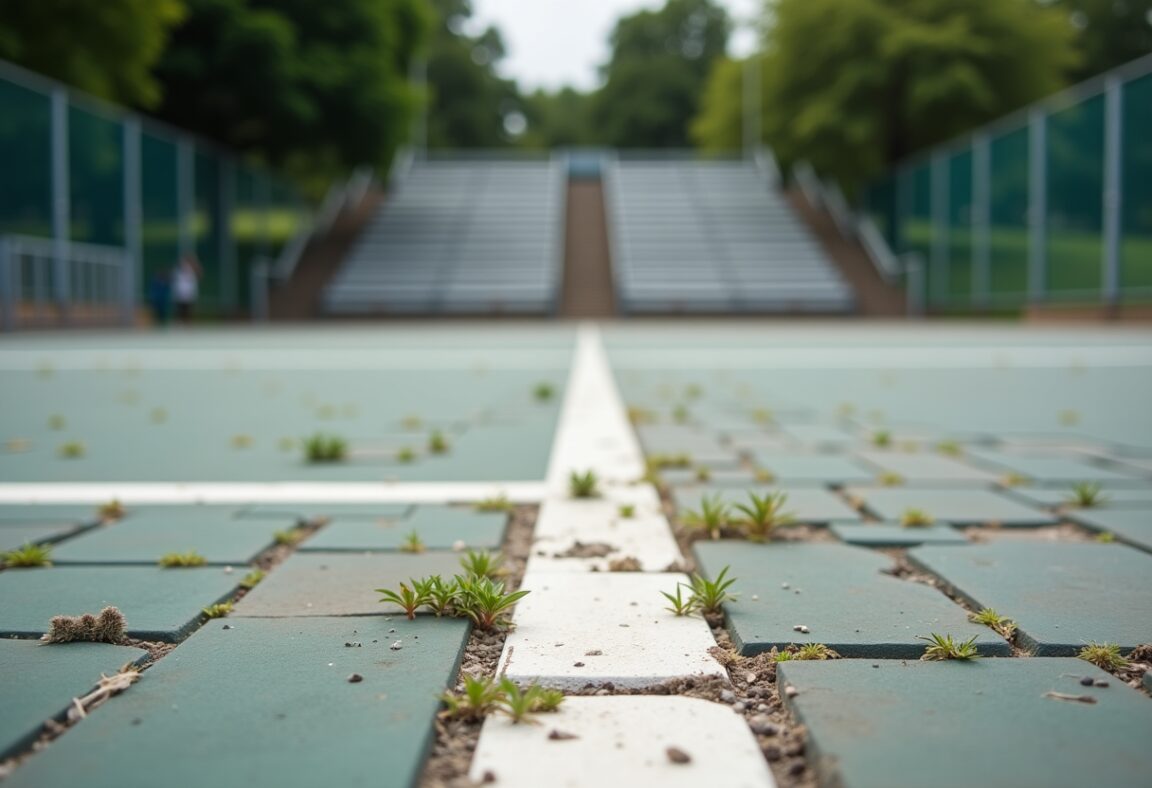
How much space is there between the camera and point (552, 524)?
258 centimetres

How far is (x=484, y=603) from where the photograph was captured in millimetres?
1729

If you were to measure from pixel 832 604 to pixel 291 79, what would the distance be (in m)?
24.7

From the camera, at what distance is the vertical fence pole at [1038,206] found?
62.0ft

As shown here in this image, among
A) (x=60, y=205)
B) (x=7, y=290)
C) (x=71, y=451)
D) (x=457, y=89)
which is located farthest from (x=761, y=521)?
(x=457, y=89)

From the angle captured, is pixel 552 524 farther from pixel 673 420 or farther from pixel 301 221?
pixel 301 221

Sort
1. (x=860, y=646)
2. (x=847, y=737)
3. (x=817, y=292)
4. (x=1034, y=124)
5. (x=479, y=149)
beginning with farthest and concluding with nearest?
Answer: (x=479, y=149), (x=817, y=292), (x=1034, y=124), (x=860, y=646), (x=847, y=737)

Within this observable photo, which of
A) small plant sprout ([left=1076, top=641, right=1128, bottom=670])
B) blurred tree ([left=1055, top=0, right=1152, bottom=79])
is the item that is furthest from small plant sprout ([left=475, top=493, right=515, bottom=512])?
blurred tree ([left=1055, top=0, right=1152, bottom=79])

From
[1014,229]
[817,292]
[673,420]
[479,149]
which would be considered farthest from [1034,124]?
[479,149]

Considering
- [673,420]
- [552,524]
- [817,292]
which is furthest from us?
[817,292]

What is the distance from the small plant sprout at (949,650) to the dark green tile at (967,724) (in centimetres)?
2

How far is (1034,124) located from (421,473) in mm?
19225

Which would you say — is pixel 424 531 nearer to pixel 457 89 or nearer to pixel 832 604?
pixel 832 604

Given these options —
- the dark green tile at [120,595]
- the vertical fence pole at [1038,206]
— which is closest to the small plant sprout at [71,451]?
the dark green tile at [120,595]

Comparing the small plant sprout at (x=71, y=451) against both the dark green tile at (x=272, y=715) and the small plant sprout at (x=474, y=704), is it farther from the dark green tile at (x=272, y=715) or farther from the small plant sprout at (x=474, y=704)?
the small plant sprout at (x=474, y=704)
